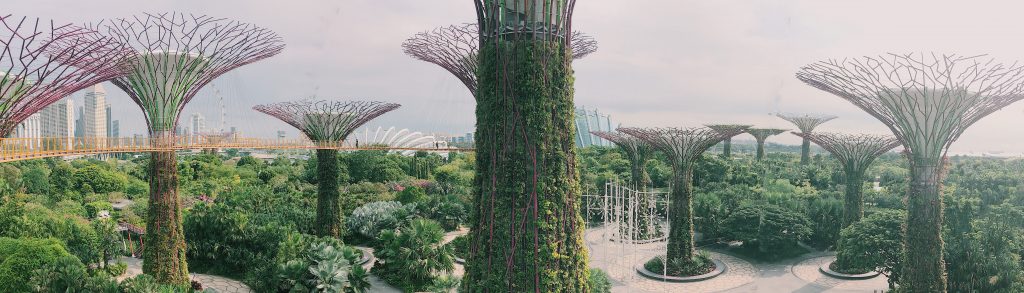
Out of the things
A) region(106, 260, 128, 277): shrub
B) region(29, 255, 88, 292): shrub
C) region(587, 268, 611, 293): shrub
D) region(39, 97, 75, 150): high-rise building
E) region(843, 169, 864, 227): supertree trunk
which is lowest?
region(106, 260, 128, 277): shrub

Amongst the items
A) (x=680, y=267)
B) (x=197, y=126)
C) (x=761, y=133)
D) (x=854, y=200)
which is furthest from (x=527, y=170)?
(x=761, y=133)

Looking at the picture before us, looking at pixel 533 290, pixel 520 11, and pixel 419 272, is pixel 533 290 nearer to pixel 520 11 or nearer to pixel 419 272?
pixel 520 11

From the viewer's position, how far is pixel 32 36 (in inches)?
417

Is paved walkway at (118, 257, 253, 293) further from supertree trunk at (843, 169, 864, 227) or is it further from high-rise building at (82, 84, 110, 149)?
supertree trunk at (843, 169, 864, 227)

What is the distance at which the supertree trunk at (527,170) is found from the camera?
1032 cm

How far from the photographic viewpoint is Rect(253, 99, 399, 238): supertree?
2253 centimetres

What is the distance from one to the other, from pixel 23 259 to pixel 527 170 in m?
14.5

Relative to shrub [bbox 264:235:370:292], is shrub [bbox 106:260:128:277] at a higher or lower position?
lower

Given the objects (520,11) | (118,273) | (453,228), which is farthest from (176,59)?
(453,228)

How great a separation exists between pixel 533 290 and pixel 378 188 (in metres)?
27.5

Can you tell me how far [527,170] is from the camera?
1036 cm

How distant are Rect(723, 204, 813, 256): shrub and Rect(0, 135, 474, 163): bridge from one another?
16.6 m

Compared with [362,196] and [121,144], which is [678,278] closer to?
[121,144]

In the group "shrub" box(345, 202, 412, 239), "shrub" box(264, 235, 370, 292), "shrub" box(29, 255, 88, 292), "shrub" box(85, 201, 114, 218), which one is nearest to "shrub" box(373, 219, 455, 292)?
"shrub" box(264, 235, 370, 292)
